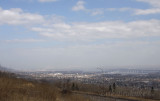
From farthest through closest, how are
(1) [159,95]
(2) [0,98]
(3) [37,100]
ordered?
1. (1) [159,95]
2. (3) [37,100]
3. (2) [0,98]

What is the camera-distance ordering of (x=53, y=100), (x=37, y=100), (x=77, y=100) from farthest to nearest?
(x=77, y=100) < (x=53, y=100) < (x=37, y=100)

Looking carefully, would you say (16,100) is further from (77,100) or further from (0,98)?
(77,100)

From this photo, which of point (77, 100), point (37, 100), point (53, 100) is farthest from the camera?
point (77, 100)

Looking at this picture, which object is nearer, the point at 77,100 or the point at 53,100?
the point at 53,100

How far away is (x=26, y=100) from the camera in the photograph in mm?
11539

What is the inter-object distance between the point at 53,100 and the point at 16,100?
3438 mm

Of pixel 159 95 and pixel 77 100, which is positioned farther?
pixel 159 95

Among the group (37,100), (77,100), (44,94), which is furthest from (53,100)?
(77,100)

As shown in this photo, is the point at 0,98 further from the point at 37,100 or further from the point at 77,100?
the point at 77,100

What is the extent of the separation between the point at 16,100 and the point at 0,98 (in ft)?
2.27

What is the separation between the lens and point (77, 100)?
1920 cm

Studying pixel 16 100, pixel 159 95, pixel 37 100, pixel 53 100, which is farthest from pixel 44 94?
pixel 159 95

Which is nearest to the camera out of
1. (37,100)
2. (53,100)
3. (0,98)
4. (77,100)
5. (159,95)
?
(0,98)

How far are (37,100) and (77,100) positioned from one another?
23.8 ft
